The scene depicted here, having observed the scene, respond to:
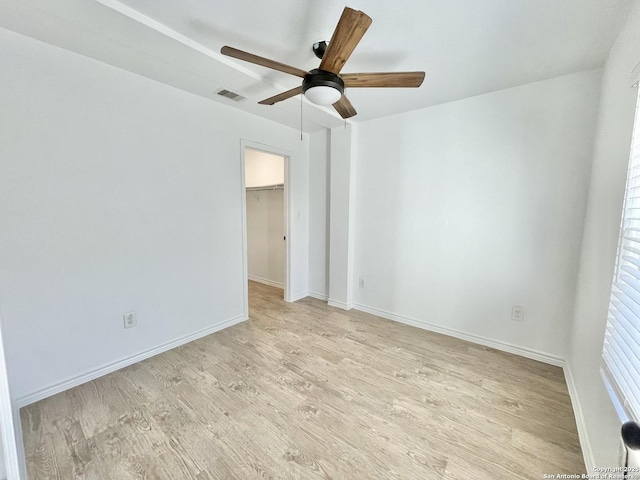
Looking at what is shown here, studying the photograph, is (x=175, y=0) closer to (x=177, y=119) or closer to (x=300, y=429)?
(x=177, y=119)

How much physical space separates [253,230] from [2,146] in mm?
3313

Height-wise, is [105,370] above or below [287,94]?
below

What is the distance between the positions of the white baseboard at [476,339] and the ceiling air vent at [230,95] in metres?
2.86

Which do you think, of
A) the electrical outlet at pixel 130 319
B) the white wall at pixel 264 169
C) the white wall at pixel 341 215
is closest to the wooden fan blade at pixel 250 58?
the white wall at pixel 341 215

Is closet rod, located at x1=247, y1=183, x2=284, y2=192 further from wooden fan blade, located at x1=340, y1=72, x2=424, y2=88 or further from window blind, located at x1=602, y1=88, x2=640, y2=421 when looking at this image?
window blind, located at x1=602, y1=88, x2=640, y2=421

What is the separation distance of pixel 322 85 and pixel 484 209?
2008mm

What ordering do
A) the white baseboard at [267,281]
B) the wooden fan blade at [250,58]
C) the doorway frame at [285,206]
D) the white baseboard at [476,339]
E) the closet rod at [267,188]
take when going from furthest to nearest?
the white baseboard at [267,281]
the closet rod at [267,188]
the doorway frame at [285,206]
the white baseboard at [476,339]
the wooden fan blade at [250,58]

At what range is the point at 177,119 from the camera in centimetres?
244

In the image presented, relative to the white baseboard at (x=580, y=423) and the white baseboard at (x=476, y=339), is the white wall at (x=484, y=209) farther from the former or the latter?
the white baseboard at (x=580, y=423)

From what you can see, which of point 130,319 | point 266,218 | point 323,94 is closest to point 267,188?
point 266,218

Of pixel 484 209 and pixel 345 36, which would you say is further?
pixel 484 209

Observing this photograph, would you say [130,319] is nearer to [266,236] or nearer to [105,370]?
[105,370]

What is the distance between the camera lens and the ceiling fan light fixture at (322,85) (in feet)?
5.19

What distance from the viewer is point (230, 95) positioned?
8.39 ft
